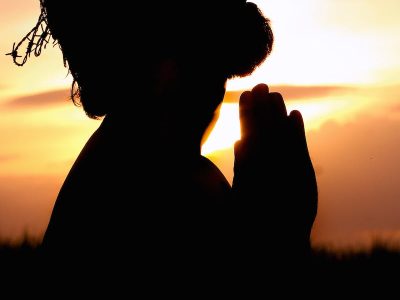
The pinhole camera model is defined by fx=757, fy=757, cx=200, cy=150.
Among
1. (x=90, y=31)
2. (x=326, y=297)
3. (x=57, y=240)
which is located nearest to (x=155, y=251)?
(x=57, y=240)

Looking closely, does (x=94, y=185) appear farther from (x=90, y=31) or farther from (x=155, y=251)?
(x=90, y=31)

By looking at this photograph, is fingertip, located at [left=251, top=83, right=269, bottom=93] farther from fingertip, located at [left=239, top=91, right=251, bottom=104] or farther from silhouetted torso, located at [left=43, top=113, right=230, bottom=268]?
silhouetted torso, located at [left=43, top=113, right=230, bottom=268]

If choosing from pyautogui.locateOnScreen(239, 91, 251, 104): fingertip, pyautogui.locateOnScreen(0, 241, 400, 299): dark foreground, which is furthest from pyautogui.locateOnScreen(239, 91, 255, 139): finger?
pyautogui.locateOnScreen(0, 241, 400, 299): dark foreground

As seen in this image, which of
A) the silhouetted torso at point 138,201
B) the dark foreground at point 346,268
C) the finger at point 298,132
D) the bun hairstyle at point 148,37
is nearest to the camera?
the finger at point 298,132

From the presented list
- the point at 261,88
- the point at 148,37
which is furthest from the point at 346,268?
the point at 261,88

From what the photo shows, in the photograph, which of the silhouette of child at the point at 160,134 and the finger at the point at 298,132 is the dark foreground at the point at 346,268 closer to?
the silhouette of child at the point at 160,134

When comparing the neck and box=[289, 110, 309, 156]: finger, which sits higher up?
the neck

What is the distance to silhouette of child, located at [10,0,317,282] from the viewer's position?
4.00ft

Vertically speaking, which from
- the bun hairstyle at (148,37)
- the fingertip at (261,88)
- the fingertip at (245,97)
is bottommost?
the fingertip at (245,97)

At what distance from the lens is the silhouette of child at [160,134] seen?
1.22m

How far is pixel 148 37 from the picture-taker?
1532 mm

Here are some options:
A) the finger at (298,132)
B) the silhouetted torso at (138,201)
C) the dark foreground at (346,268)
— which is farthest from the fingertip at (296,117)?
the dark foreground at (346,268)

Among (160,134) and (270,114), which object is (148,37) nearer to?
(160,134)

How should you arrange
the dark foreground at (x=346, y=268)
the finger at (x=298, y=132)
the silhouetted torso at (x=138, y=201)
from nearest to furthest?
the finger at (x=298, y=132) → the silhouetted torso at (x=138, y=201) → the dark foreground at (x=346, y=268)
